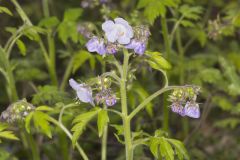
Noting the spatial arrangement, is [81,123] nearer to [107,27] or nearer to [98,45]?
[98,45]

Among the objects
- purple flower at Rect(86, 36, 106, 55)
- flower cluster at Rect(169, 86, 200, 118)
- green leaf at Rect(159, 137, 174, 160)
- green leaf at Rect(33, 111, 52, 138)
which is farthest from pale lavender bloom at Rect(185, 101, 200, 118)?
green leaf at Rect(33, 111, 52, 138)

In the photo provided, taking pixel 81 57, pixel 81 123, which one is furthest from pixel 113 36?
pixel 81 57

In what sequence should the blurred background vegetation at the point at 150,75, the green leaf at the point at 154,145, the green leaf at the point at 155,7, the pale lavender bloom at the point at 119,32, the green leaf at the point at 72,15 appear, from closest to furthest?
the pale lavender bloom at the point at 119,32, the green leaf at the point at 154,145, the green leaf at the point at 155,7, the blurred background vegetation at the point at 150,75, the green leaf at the point at 72,15

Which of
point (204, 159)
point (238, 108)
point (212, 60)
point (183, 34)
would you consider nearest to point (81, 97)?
point (238, 108)

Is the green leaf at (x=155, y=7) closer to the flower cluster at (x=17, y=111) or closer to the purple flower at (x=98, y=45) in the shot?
the purple flower at (x=98, y=45)

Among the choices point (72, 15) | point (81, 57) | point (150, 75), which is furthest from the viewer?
point (150, 75)

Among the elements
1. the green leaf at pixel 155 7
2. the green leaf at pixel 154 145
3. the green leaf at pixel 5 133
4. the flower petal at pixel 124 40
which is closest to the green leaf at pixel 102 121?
the green leaf at pixel 154 145

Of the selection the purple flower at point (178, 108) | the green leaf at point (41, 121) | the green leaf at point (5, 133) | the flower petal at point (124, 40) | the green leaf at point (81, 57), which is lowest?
the green leaf at point (5, 133)
